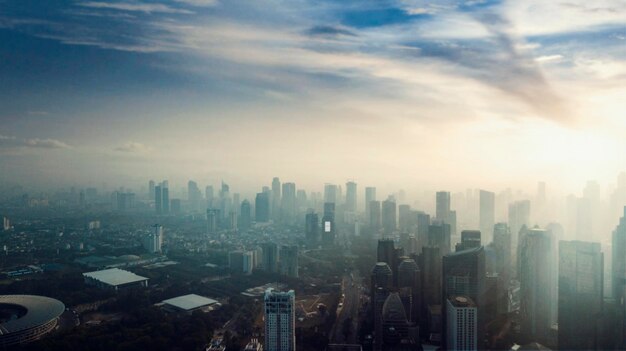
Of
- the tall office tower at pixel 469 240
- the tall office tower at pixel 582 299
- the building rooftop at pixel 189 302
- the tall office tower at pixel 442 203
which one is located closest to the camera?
the tall office tower at pixel 582 299

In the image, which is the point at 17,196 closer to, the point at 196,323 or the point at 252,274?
the point at 252,274

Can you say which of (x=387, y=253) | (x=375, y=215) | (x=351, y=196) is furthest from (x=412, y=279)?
(x=351, y=196)

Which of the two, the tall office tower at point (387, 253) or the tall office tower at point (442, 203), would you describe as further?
the tall office tower at point (442, 203)

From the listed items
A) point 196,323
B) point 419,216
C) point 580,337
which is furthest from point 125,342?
point 419,216

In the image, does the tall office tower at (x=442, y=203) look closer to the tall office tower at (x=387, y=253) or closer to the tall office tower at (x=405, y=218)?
the tall office tower at (x=405, y=218)

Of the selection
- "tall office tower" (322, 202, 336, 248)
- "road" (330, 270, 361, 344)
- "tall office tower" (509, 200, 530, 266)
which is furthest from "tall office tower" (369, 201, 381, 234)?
"tall office tower" (509, 200, 530, 266)

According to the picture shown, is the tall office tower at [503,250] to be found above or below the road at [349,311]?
above

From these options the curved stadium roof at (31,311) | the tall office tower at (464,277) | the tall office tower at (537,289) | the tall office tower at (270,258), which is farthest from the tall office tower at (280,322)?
the tall office tower at (270,258)

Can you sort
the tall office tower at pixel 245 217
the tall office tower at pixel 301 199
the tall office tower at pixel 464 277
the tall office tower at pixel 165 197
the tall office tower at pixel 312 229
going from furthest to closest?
the tall office tower at pixel 301 199
the tall office tower at pixel 165 197
the tall office tower at pixel 245 217
the tall office tower at pixel 312 229
the tall office tower at pixel 464 277

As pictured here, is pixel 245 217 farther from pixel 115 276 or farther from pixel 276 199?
pixel 115 276

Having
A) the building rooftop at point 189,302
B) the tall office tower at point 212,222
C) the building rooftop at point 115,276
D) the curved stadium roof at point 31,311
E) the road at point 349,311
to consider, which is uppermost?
the tall office tower at point 212,222
